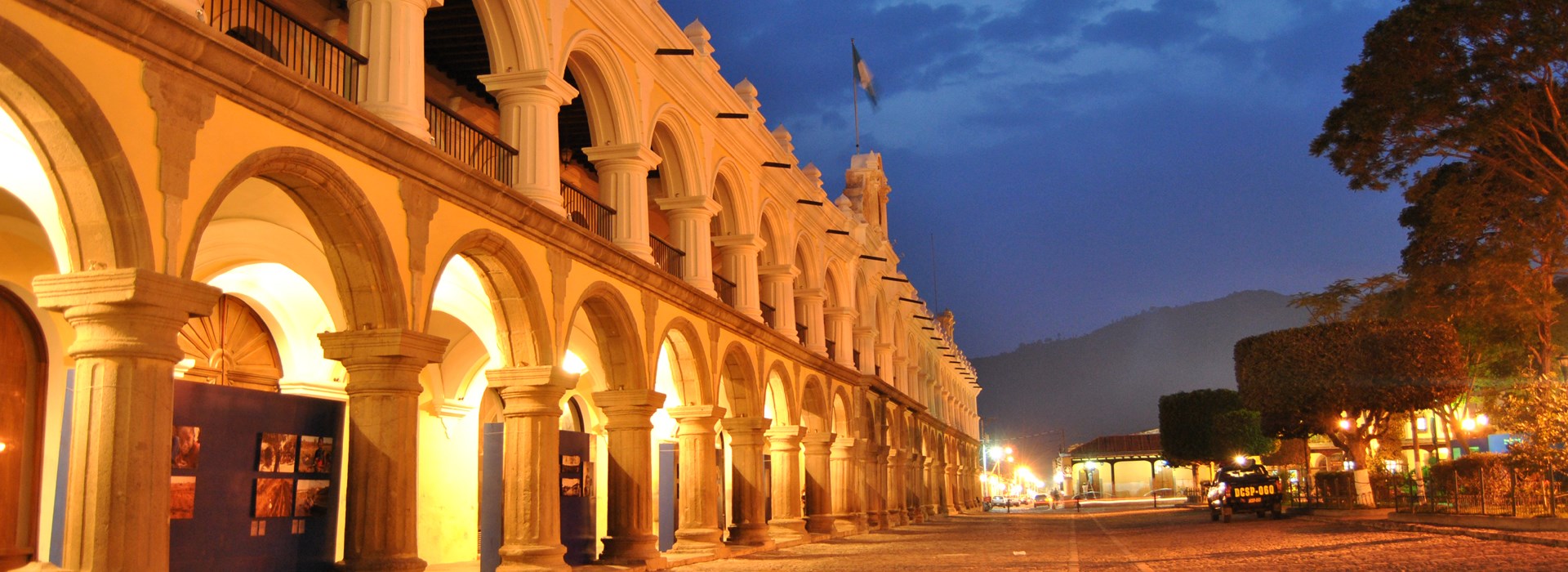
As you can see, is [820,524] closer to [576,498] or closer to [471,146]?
[576,498]

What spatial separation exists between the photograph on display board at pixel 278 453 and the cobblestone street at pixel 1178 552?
7.84m

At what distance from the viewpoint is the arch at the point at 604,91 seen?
16.8 metres

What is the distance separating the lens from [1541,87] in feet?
77.9

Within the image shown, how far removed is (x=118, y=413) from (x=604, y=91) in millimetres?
10111

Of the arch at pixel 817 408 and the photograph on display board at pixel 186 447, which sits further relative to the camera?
the arch at pixel 817 408

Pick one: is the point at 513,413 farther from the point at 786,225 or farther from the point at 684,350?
the point at 786,225

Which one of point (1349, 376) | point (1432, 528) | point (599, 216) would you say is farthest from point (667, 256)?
point (1349, 376)

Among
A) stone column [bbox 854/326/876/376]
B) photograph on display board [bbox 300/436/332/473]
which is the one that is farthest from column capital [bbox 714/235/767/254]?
stone column [bbox 854/326/876/376]

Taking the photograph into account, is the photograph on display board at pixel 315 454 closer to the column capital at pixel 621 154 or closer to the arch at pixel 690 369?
the column capital at pixel 621 154

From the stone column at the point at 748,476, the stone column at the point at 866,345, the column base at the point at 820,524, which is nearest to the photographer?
the stone column at the point at 748,476

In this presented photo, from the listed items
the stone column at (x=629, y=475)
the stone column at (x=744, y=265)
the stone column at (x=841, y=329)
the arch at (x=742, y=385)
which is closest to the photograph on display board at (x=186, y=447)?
the stone column at (x=629, y=475)

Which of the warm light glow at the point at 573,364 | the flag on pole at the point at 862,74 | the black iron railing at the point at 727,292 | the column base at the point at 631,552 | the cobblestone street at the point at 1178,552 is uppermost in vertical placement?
the flag on pole at the point at 862,74

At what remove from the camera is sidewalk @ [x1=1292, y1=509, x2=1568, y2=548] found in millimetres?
16844

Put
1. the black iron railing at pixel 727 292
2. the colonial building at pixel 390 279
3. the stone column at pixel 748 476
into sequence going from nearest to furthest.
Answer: the colonial building at pixel 390 279
the stone column at pixel 748 476
the black iron railing at pixel 727 292
